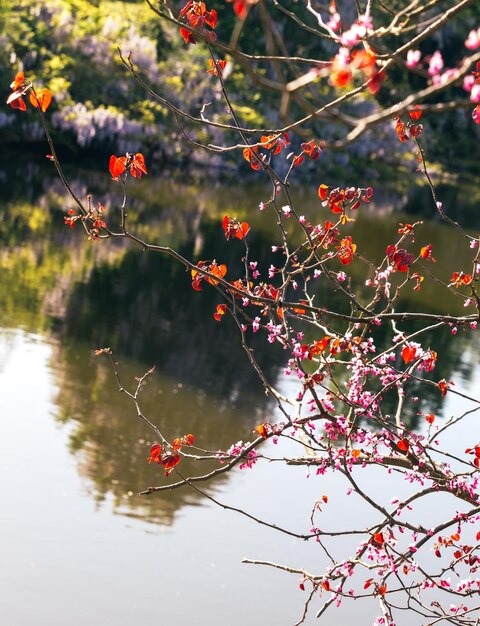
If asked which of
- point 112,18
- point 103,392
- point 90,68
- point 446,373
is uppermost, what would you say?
point 112,18

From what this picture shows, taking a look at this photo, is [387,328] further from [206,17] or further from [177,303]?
[206,17]

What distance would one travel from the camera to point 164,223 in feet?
71.5

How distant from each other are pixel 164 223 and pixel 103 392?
36.0 feet

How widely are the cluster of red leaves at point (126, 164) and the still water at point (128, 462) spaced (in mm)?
3259

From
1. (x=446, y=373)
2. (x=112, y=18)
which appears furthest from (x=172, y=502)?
(x=112, y=18)

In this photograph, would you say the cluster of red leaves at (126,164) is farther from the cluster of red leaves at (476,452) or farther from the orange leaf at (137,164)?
the cluster of red leaves at (476,452)

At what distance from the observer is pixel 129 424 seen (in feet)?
33.9

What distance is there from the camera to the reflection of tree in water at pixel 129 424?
895 cm

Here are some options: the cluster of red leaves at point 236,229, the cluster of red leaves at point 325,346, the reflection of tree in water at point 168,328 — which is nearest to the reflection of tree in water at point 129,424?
the reflection of tree in water at point 168,328

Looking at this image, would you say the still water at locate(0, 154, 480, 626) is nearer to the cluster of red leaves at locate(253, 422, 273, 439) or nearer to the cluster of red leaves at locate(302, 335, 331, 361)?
the cluster of red leaves at locate(253, 422, 273, 439)

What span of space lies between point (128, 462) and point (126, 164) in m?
5.22

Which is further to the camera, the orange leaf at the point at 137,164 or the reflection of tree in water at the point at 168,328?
the reflection of tree in water at the point at 168,328

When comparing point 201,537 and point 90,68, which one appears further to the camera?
point 90,68

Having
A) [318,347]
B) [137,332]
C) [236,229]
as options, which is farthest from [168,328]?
[318,347]
